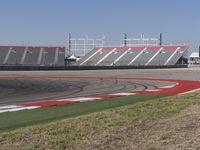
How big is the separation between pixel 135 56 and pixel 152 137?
91.7 metres

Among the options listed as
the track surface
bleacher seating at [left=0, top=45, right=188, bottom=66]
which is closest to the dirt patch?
the track surface

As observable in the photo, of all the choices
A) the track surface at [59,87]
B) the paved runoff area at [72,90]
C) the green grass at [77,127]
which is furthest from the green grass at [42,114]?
the track surface at [59,87]

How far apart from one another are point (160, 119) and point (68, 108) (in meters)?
4.07

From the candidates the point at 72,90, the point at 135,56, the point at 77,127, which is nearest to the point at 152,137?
the point at 77,127

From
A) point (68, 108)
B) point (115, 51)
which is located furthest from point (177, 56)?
point (68, 108)

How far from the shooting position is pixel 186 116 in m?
8.99

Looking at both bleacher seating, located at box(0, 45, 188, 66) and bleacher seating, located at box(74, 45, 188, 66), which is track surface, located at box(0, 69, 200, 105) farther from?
bleacher seating, located at box(0, 45, 188, 66)

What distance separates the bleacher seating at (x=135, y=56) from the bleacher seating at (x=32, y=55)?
185 inches

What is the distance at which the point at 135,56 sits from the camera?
322 feet

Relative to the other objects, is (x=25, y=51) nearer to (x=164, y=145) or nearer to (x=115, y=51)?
(x=115, y=51)

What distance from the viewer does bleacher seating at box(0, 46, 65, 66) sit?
A: 96.6 metres

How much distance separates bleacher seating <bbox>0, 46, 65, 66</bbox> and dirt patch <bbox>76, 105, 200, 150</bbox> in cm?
8801

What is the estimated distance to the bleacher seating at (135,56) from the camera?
9262 centimetres

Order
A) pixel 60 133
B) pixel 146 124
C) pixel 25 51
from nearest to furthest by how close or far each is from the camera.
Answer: pixel 60 133
pixel 146 124
pixel 25 51
